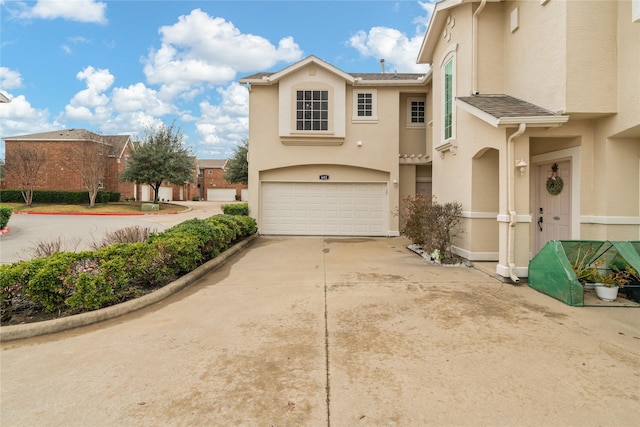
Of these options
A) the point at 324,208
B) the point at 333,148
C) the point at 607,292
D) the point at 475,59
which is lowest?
the point at 607,292

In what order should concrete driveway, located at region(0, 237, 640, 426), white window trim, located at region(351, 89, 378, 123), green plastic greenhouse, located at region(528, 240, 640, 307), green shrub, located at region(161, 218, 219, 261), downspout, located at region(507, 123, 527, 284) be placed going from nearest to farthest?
concrete driveway, located at region(0, 237, 640, 426) < green plastic greenhouse, located at region(528, 240, 640, 307) < downspout, located at region(507, 123, 527, 284) < green shrub, located at region(161, 218, 219, 261) < white window trim, located at region(351, 89, 378, 123)

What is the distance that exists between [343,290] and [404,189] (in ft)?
28.6

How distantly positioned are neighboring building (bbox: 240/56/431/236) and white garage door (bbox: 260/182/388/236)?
0.04 meters

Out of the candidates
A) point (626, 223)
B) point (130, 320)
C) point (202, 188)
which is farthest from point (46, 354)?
point (202, 188)

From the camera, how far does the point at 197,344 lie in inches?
156

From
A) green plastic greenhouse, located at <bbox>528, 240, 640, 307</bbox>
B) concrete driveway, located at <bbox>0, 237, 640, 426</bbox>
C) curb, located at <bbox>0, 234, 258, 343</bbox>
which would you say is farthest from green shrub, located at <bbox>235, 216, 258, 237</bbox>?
green plastic greenhouse, located at <bbox>528, 240, 640, 307</bbox>

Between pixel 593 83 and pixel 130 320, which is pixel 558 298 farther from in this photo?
pixel 130 320

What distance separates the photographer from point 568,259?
595cm

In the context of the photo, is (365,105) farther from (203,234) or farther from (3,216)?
(3,216)

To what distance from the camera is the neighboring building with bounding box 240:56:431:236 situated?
43.1 feet

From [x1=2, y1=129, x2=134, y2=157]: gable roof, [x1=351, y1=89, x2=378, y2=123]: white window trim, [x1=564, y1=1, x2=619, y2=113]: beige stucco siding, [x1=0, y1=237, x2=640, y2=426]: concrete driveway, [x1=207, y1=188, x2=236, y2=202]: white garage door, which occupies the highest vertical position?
[x1=2, y1=129, x2=134, y2=157]: gable roof

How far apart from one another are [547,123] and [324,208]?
28.5ft

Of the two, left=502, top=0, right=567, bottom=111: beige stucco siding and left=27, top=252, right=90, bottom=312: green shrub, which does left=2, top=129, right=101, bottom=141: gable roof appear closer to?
left=27, top=252, right=90, bottom=312: green shrub

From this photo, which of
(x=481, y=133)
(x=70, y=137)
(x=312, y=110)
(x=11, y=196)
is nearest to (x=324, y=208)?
(x=312, y=110)
